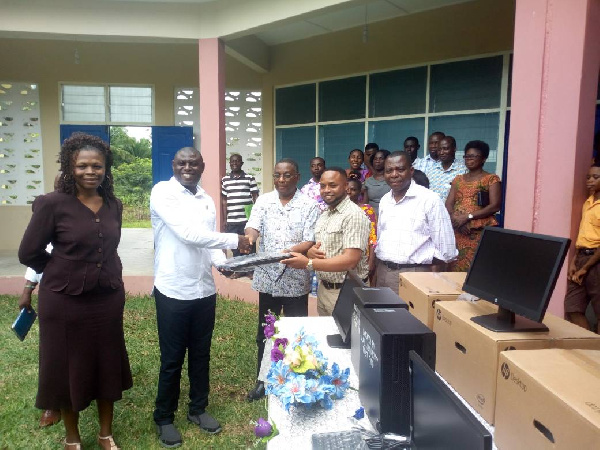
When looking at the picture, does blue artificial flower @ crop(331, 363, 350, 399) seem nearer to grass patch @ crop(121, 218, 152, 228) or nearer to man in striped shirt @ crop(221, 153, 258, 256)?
man in striped shirt @ crop(221, 153, 258, 256)

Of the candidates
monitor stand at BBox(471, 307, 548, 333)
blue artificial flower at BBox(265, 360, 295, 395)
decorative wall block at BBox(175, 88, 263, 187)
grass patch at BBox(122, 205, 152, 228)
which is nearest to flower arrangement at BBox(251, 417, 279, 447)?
blue artificial flower at BBox(265, 360, 295, 395)

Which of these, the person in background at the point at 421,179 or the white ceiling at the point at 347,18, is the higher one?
the white ceiling at the point at 347,18

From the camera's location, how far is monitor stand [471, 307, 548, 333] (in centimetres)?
155

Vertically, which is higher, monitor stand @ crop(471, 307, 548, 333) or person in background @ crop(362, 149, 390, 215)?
person in background @ crop(362, 149, 390, 215)

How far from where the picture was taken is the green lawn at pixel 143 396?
2684 millimetres

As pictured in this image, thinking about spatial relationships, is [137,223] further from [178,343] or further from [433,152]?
[178,343]

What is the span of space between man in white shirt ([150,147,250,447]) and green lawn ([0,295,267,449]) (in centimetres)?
25

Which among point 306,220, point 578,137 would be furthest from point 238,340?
point 578,137

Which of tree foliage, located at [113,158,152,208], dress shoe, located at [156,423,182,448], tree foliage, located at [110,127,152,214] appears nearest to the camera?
dress shoe, located at [156,423,182,448]

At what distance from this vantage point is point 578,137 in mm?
2762

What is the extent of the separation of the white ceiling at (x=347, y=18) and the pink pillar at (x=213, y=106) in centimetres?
79

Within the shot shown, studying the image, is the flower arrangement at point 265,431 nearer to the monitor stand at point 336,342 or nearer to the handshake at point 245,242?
the monitor stand at point 336,342

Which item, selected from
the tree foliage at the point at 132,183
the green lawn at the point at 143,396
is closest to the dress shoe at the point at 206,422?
the green lawn at the point at 143,396

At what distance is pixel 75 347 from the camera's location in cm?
225
